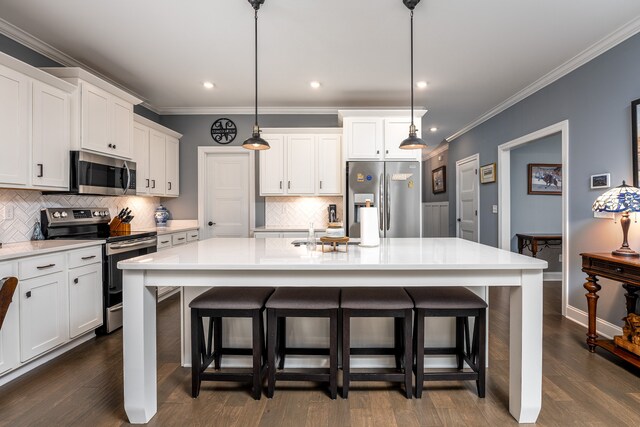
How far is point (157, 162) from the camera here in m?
4.44

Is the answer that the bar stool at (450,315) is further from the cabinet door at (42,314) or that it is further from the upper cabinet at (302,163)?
the upper cabinet at (302,163)

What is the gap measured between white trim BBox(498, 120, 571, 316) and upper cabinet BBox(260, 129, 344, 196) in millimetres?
2432

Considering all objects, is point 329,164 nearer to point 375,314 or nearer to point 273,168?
point 273,168

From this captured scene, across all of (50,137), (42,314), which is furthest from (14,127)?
(42,314)

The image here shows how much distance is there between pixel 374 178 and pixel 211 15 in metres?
2.55

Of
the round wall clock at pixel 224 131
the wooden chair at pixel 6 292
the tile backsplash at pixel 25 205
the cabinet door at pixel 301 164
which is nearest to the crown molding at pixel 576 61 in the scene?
the cabinet door at pixel 301 164

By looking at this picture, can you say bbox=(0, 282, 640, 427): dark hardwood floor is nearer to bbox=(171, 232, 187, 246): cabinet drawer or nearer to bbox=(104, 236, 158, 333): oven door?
bbox=(104, 236, 158, 333): oven door

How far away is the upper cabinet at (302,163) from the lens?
4.60 m

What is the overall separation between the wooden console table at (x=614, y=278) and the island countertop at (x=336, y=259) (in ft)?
3.67

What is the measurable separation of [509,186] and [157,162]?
16.8 ft

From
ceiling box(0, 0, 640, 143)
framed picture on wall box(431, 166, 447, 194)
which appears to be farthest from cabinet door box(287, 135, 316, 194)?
framed picture on wall box(431, 166, 447, 194)

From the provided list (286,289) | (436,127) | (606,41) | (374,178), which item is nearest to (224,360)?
(286,289)

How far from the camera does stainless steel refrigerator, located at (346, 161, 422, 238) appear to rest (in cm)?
422

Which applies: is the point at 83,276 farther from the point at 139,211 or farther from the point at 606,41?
the point at 606,41
